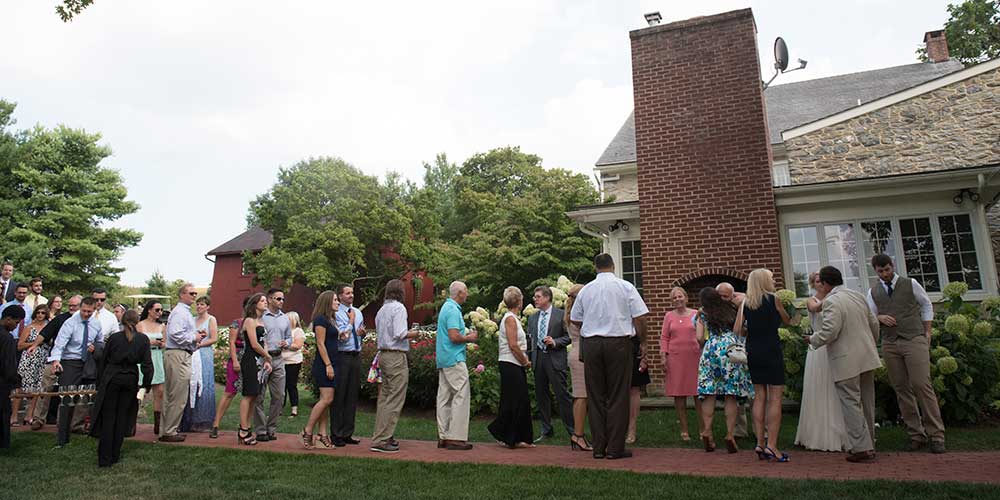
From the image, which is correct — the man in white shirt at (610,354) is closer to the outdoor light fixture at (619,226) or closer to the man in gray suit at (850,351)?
the man in gray suit at (850,351)

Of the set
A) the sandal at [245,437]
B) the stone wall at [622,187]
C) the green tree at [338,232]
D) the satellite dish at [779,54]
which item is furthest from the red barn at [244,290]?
the sandal at [245,437]

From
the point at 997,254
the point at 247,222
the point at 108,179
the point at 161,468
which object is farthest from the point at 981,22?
the point at 247,222

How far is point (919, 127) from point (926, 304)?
33.4 feet

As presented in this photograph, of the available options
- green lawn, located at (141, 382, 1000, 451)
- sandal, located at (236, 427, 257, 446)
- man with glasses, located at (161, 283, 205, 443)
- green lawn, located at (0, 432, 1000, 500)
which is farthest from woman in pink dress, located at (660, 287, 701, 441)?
man with glasses, located at (161, 283, 205, 443)

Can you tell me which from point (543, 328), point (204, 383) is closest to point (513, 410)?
point (543, 328)

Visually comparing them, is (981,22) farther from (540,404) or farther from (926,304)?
(540,404)

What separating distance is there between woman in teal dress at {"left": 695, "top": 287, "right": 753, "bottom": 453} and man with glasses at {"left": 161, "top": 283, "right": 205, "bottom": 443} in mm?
6187

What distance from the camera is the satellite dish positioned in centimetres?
1259

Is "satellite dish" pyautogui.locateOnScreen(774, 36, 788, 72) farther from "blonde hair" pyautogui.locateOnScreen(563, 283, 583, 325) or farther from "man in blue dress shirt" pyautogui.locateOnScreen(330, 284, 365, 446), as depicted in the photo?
"man in blue dress shirt" pyautogui.locateOnScreen(330, 284, 365, 446)

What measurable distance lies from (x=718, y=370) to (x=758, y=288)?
100cm

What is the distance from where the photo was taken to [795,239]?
10461mm

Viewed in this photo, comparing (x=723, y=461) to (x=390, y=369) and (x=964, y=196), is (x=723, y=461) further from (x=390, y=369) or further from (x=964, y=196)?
(x=964, y=196)

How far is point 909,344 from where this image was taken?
6129 mm

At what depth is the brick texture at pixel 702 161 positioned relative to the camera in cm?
1022
